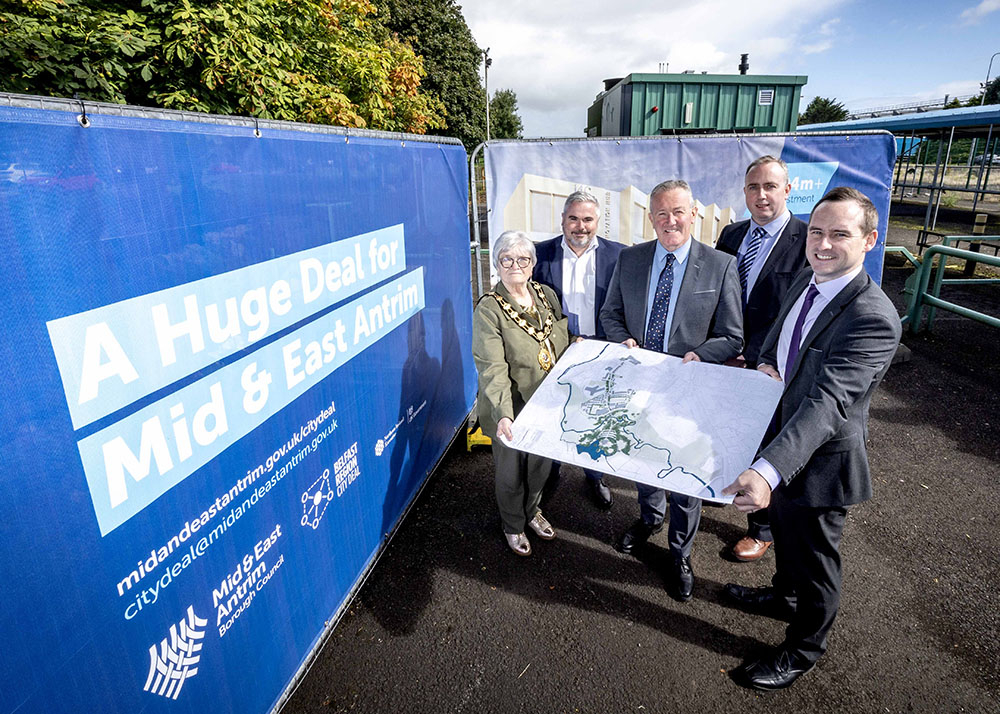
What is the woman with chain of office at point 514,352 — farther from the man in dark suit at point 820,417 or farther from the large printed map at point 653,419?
the man in dark suit at point 820,417

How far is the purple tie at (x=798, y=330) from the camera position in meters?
2.34

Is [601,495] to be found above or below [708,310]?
below

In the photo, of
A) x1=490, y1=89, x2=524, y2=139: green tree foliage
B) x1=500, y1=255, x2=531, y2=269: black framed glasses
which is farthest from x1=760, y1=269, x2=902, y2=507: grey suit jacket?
x1=490, y1=89, x2=524, y2=139: green tree foliage

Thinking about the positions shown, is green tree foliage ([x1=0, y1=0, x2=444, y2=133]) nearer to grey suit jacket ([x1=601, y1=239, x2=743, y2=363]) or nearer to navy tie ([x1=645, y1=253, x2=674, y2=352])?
navy tie ([x1=645, y1=253, x2=674, y2=352])

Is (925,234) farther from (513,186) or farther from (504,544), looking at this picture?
(504,544)

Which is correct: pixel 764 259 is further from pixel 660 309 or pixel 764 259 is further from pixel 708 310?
pixel 660 309

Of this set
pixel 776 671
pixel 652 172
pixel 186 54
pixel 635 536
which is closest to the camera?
pixel 776 671

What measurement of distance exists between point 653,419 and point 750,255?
171cm

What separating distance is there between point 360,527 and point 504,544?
1.05 m

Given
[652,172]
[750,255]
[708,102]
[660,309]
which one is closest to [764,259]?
[750,255]

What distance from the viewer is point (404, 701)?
8.59ft

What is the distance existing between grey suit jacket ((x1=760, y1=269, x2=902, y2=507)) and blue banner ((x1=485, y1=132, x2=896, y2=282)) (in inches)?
129

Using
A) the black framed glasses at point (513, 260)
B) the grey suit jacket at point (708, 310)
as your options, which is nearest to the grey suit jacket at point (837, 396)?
the grey suit jacket at point (708, 310)

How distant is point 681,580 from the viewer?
321 cm
